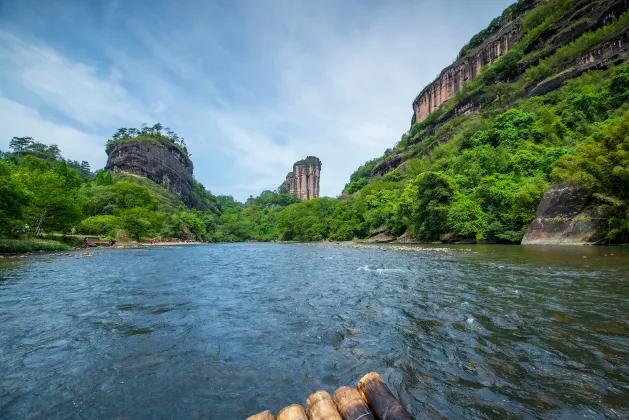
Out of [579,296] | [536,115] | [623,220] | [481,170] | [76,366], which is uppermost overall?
[536,115]

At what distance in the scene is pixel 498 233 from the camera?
37.7 metres

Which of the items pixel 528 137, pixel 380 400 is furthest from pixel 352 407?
pixel 528 137

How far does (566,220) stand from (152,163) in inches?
5447

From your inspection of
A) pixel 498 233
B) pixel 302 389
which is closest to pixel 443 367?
pixel 302 389

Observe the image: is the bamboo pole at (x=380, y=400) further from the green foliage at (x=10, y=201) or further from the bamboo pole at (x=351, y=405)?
the green foliage at (x=10, y=201)

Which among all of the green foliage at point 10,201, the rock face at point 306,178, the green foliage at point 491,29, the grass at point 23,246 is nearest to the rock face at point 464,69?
the green foliage at point 491,29

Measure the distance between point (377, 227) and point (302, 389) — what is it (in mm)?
66402

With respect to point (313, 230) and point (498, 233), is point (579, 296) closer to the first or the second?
point (498, 233)

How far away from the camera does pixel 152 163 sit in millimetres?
125812

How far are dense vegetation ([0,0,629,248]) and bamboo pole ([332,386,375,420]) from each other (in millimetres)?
32467

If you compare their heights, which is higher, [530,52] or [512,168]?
[530,52]

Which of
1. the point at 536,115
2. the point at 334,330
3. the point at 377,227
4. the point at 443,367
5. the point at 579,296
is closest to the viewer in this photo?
the point at 443,367

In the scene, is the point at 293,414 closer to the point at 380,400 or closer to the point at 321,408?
the point at 321,408

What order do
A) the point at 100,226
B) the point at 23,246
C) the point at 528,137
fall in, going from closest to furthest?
the point at 23,246 → the point at 528,137 → the point at 100,226
